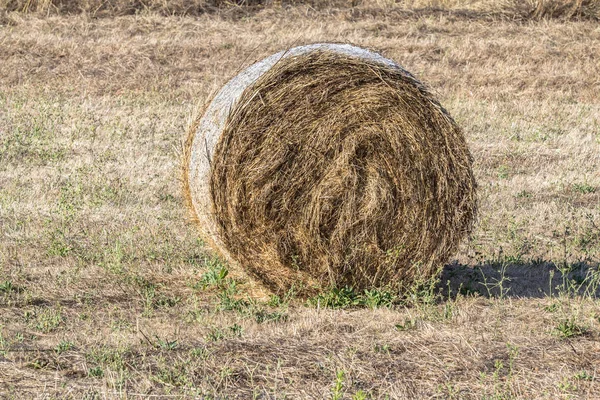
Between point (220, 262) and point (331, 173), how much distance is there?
122 cm

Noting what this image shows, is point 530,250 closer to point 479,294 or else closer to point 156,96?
point 479,294

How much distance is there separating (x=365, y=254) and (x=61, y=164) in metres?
5.28

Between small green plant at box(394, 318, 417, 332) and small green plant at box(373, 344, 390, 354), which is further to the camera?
small green plant at box(394, 318, 417, 332)

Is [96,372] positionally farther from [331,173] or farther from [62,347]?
[331,173]

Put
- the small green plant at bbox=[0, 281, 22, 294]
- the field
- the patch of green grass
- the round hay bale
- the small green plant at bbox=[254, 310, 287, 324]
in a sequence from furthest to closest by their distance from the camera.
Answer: the small green plant at bbox=[0, 281, 22, 294] < the patch of green grass < the round hay bale < the small green plant at bbox=[254, 310, 287, 324] < the field

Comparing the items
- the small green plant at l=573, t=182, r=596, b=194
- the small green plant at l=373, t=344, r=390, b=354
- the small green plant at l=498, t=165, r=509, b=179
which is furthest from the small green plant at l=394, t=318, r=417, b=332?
the small green plant at l=498, t=165, r=509, b=179

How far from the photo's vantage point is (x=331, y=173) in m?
6.75

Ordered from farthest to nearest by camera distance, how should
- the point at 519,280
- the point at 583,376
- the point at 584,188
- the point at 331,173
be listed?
the point at 584,188 → the point at 519,280 → the point at 331,173 → the point at 583,376

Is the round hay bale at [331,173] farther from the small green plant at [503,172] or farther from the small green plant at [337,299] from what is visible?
the small green plant at [503,172]

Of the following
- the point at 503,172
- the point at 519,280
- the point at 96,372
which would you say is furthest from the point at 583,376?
the point at 503,172

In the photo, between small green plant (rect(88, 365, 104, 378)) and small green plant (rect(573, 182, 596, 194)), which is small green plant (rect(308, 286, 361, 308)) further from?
small green plant (rect(573, 182, 596, 194))

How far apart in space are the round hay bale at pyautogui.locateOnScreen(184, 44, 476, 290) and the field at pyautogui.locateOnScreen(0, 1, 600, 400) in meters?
0.29

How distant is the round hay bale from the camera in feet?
21.9

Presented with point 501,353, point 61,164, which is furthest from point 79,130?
point 501,353
